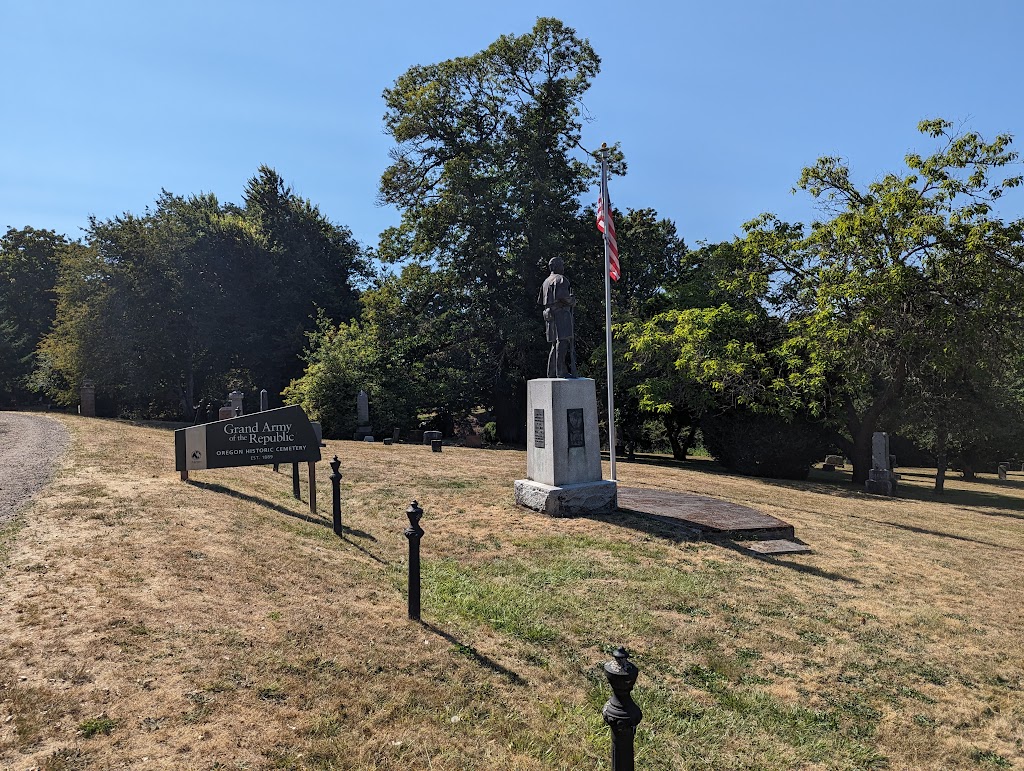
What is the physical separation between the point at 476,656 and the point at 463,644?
221mm

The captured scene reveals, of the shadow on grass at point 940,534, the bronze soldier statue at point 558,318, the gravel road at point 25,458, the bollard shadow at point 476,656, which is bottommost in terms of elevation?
the shadow on grass at point 940,534

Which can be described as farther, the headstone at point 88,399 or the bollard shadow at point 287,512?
the headstone at point 88,399

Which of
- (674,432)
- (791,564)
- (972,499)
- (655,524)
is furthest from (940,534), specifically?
(674,432)

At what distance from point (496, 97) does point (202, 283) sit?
17095 millimetres

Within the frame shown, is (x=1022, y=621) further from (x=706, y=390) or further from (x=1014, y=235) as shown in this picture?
(x=1014, y=235)

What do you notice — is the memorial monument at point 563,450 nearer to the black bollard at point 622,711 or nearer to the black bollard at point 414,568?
the black bollard at point 414,568

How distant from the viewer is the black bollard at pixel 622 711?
2889 millimetres

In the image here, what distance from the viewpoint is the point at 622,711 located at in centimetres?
294

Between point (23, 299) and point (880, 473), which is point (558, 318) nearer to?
point (880, 473)

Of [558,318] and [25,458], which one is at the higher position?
[558,318]

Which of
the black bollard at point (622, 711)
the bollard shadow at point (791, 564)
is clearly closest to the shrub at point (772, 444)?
the bollard shadow at point (791, 564)

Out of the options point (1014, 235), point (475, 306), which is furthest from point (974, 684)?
point (475, 306)

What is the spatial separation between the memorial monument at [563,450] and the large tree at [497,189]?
536 inches

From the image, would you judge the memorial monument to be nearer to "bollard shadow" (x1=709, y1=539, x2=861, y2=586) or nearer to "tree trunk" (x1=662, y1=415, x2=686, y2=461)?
"bollard shadow" (x1=709, y1=539, x2=861, y2=586)
